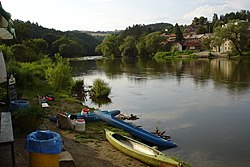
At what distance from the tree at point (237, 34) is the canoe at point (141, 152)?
69756 millimetres

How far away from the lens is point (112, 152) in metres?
11.3

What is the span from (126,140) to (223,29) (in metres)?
71.0

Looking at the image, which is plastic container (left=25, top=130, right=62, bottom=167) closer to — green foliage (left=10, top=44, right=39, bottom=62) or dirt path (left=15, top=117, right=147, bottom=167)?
dirt path (left=15, top=117, right=147, bottom=167)

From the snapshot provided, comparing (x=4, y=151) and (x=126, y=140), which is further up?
(x=4, y=151)

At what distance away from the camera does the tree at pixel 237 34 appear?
3031 inches

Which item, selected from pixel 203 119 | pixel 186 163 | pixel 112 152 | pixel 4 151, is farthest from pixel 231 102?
pixel 4 151

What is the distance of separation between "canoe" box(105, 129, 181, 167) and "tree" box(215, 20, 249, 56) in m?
69.8

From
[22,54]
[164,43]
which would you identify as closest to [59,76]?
[22,54]

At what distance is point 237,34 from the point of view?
255 ft

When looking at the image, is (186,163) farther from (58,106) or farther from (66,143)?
(58,106)

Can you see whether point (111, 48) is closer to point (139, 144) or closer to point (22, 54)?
point (22, 54)

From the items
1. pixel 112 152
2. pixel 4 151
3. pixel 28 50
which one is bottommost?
pixel 112 152

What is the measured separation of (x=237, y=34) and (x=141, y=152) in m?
72.6

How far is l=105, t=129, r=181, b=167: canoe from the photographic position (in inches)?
403
